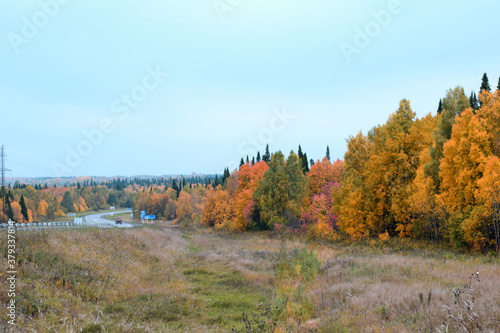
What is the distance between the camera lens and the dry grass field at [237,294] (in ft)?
29.7

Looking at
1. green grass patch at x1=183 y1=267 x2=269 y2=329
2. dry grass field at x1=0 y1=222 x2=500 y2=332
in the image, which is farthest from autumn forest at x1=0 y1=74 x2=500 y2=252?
green grass patch at x1=183 y1=267 x2=269 y2=329

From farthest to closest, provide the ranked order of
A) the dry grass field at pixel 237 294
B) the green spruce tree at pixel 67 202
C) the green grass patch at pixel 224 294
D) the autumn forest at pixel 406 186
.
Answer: the green spruce tree at pixel 67 202
the autumn forest at pixel 406 186
the green grass patch at pixel 224 294
the dry grass field at pixel 237 294

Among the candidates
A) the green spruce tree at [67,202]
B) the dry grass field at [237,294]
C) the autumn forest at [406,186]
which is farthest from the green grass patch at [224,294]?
the green spruce tree at [67,202]

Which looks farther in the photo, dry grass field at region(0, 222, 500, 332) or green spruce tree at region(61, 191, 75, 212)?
green spruce tree at region(61, 191, 75, 212)

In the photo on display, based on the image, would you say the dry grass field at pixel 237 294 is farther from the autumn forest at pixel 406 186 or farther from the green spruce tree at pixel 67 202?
the green spruce tree at pixel 67 202

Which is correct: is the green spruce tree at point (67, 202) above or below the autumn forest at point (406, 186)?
below

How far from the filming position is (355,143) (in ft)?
128

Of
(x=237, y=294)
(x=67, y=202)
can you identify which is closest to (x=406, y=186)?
(x=237, y=294)

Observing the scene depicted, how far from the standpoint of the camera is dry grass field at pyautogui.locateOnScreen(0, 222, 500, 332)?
906cm

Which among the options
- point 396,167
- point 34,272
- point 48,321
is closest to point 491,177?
point 396,167

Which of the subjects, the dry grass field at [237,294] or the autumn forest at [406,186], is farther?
the autumn forest at [406,186]

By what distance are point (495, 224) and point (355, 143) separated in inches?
724

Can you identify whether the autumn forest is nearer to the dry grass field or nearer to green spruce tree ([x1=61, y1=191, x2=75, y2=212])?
the dry grass field

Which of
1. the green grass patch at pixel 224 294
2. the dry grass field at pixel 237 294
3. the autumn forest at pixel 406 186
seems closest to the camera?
the dry grass field at pixel 237 294
